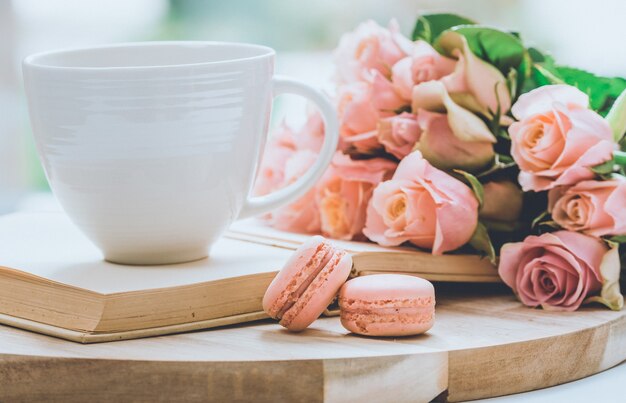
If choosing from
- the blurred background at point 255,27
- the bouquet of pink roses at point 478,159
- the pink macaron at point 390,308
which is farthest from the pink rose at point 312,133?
the blurred background at point 255,27

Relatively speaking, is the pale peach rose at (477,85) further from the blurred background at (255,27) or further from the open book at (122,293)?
the blurred background at (255,27)

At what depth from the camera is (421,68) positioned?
0.92 metres

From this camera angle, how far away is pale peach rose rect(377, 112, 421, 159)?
91cm

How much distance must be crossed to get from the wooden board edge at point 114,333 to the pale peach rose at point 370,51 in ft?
1.05

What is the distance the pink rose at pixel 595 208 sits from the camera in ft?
2.68

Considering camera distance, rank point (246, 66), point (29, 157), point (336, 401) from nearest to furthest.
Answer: point (336, 401)
point (246, 66)
point (29, 157)

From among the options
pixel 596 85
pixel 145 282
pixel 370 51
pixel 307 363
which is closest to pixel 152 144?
pixel 145 282

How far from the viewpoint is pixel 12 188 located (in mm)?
1981

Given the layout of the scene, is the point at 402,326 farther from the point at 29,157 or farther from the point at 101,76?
the point at 29,157

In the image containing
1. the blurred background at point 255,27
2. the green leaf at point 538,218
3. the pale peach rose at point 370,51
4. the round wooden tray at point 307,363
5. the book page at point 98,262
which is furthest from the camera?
the blurred background at point 255,27

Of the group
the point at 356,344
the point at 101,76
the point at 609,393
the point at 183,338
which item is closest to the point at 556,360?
the point at 609,393

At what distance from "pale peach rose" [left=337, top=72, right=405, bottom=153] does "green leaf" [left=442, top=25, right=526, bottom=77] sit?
89mm

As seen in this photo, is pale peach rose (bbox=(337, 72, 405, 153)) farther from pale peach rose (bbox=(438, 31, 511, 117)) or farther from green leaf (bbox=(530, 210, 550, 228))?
green leaf (bbox=(530, 210, 550, 228))

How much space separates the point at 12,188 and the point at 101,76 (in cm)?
134
